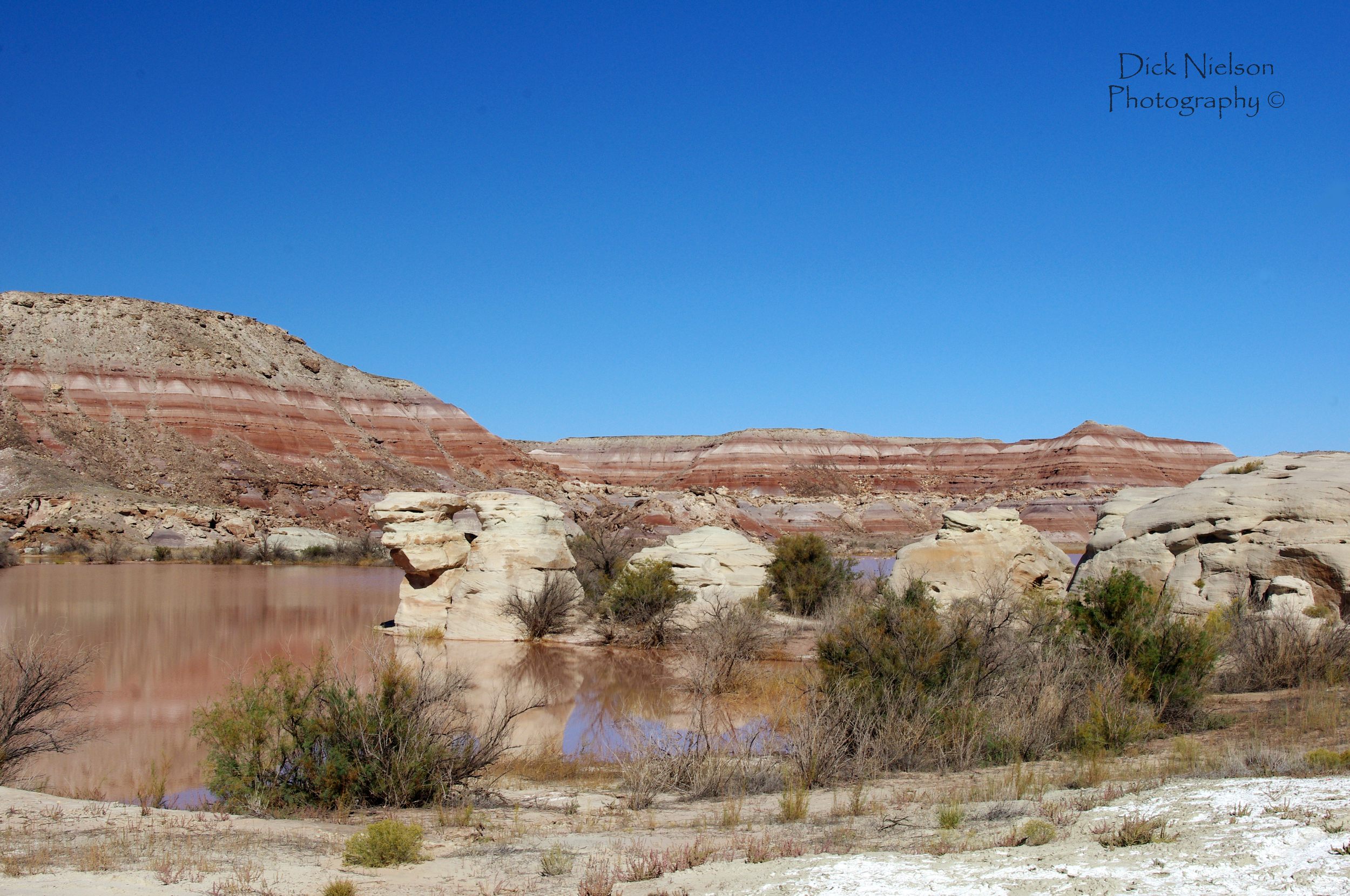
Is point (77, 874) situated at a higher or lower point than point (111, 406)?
lower

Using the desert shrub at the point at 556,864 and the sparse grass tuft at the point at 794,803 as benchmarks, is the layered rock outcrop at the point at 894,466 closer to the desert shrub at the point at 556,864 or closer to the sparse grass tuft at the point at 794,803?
the sparse grass tuft at the point at 794,803

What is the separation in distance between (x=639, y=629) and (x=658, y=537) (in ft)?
96.7

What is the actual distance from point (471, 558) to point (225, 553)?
2164 cm

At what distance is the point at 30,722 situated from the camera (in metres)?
9.16

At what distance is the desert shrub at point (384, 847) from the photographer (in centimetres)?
539

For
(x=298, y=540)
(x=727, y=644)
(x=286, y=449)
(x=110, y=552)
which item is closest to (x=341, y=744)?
(x=727, y=644)

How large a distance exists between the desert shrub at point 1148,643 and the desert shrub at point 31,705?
969 centimetres

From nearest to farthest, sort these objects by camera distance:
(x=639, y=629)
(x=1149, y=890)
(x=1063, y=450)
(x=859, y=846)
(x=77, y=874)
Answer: (x=1149, y=890), (x=77, y=874), (x=859, y=846), (x=639, y=629), (x=1063, y=450)

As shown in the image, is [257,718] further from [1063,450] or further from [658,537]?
[1063,450]

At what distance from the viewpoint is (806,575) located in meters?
21.2

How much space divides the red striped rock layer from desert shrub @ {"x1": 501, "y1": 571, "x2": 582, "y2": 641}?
6680cm

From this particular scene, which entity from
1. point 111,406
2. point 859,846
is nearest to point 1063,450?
point 111,406

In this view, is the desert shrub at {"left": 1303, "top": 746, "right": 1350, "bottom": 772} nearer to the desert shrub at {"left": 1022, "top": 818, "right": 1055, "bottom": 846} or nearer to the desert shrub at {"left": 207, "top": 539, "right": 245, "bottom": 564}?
the desert shrub at {"left": 1022, "top": 818, "right": 1055, "bottom": 846}

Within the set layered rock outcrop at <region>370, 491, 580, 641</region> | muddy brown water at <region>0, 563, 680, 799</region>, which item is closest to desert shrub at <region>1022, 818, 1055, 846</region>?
muddy brown water at <region>0, 563, 680, 799</region>
